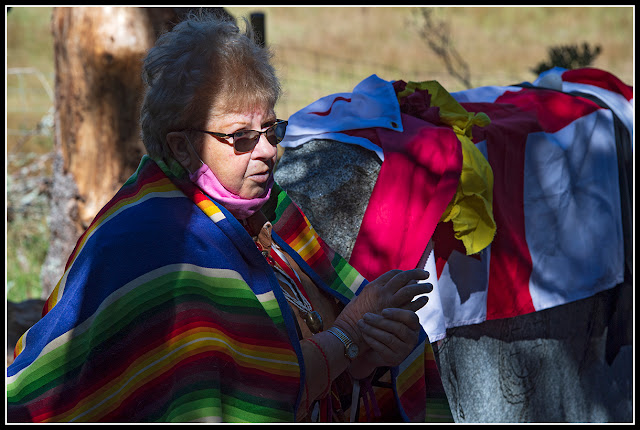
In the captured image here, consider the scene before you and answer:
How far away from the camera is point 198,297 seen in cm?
187

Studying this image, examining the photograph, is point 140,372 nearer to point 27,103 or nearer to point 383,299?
point 383,299

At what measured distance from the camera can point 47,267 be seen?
17.1 ft

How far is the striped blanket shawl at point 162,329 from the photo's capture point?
183 centimetres

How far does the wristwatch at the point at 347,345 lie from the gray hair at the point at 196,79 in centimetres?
77

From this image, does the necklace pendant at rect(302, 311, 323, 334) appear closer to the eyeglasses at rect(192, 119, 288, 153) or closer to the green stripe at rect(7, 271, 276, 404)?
the green stripe at rect(7, 271, 276, 404)

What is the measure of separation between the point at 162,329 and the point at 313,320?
574 mm

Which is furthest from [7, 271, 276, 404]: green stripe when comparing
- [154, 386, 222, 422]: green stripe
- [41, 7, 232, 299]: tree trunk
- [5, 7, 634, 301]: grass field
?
[5, 7, 634, 301]: grass field

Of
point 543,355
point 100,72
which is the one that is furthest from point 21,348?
point 100,72

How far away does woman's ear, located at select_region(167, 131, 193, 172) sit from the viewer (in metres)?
2.03

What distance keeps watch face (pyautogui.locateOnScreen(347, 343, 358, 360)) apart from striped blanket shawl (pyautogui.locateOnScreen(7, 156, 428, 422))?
210 millimetres

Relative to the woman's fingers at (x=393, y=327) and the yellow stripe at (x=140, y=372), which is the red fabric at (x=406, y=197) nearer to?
the woman's fingers at (x=393, y=327)

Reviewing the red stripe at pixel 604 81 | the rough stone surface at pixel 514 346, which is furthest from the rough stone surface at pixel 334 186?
the red stripe at pixel 604 81

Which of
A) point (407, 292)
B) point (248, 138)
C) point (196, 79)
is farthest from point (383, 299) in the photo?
point (196, 79)

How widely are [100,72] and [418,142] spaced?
2759mm
